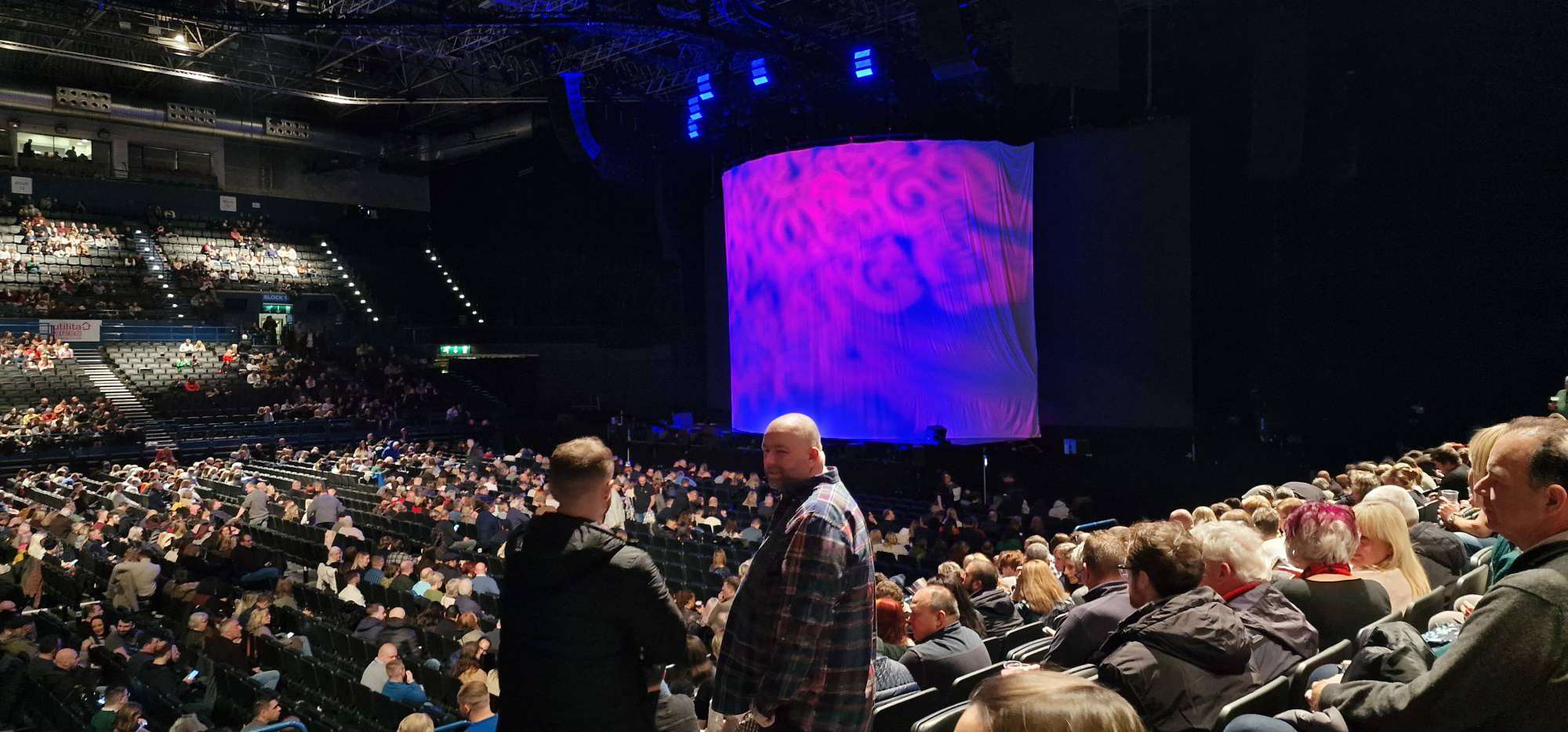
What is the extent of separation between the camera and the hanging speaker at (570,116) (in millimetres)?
18266

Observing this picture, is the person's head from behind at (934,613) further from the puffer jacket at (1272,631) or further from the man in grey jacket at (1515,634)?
the man in grey jacket at (1515,634)

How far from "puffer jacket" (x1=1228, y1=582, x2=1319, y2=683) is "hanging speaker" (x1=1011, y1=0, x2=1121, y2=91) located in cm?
1252

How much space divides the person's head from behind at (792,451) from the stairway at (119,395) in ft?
75.8

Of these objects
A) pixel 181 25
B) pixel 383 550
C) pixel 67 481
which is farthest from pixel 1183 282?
pixel 181 25

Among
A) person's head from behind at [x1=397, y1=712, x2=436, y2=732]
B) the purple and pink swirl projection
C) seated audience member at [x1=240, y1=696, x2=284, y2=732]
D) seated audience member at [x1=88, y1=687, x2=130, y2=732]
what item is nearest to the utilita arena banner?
the purple and pink swirl projection

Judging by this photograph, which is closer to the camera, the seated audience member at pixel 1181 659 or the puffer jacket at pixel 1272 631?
the seated audience member at pixel 1181 659

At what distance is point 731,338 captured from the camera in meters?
20.5

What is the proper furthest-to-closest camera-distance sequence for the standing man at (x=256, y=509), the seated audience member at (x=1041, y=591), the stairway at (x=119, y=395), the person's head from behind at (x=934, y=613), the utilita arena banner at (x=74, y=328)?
the utilita arena banner at (x=74, y=328), the stairway at (x=119, y=395), the standing man at (x=256, y=509), the seated audience member at (x=1041, y=591), the person's head from behind at (x=934, y=613)

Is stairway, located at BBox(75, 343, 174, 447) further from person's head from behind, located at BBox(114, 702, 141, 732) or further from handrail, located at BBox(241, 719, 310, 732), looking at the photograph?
handrail, located at BBox(241, 719, 310, 732)

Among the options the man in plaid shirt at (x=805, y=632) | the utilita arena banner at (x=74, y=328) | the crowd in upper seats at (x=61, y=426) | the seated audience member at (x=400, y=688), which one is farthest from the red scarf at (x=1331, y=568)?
the utilita arena banner at (x=74, y=328)

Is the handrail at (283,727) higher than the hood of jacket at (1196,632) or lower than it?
lower

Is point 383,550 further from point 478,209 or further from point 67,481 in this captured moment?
point 478,209

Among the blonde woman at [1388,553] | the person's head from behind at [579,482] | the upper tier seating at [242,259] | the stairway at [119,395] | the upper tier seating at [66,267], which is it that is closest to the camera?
the person's head from behind at [579,482]

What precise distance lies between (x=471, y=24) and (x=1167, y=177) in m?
11.3
